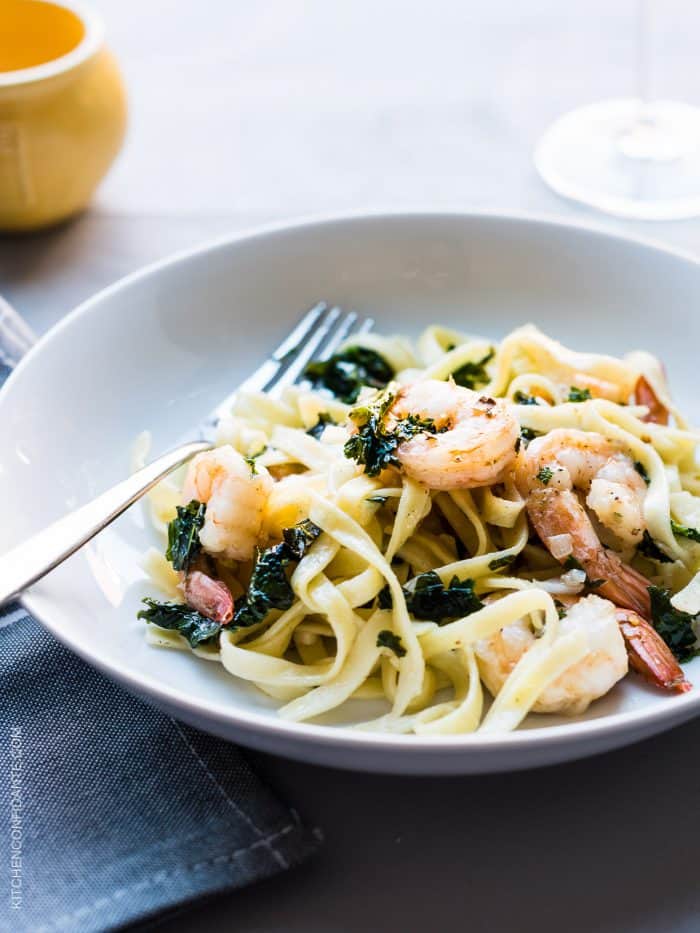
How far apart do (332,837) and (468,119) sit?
4666mm

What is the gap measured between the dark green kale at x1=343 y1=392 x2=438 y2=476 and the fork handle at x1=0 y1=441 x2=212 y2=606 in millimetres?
583

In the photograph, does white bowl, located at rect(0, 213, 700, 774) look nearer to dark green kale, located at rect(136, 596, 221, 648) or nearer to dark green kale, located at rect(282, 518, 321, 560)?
dark green kale, located at rect(136, 596, 221, 648)

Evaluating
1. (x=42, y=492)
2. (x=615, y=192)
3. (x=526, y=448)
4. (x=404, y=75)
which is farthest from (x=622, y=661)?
(x=404, y=75)

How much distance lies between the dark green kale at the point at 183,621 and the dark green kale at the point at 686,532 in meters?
1.30

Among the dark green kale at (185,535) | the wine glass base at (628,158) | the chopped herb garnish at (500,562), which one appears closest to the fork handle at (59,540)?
the dark green kale at (185,535)

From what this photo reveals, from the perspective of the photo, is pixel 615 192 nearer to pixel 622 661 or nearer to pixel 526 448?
pixel 526 448

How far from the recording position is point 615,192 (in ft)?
18.1

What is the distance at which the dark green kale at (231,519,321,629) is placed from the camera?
295cm

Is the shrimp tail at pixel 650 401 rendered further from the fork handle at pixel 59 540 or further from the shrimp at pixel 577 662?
the fork handle at pixel 59 540

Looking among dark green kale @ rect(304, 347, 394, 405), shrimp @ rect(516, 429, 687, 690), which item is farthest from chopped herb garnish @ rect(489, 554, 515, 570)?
dark green kale @ rect(304, 347, 394, 405)

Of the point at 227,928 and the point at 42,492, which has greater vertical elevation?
the point at 42,492

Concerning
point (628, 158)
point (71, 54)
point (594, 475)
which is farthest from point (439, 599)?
point (628, 158)

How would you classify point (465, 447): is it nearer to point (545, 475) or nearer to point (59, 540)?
point (545, 475)

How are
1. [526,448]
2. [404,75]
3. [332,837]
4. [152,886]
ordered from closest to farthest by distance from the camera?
[152,886]
[332,837]
[526,448]
[404,75]
